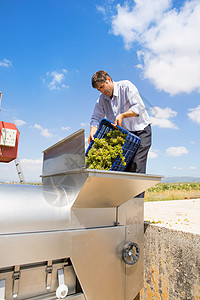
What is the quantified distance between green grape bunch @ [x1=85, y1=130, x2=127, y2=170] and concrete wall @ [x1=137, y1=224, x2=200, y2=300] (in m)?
0.67

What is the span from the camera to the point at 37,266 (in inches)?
48.3

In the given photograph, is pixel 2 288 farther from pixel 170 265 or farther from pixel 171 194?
pixel 171 194

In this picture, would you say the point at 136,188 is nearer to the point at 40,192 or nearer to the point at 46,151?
the point at 40,192

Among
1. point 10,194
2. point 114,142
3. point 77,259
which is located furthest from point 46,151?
point 77,259

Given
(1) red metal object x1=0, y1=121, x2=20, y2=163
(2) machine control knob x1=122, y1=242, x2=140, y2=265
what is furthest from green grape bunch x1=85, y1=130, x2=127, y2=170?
(1) red metal object x1=0, y1=121, x2=20, y2=163

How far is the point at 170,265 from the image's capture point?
5.37 ft

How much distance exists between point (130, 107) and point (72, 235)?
4.05ft

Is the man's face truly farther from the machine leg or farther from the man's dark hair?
the machine leg

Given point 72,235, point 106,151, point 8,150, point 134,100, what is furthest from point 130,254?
point 8,150

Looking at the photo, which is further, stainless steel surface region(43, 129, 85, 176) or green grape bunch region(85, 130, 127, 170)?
green grape bunch region(85, 130, 127, 170)

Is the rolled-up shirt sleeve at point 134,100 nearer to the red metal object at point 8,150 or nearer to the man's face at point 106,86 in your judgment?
the man's face at point 106,86

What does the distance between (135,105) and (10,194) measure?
1.20 meters

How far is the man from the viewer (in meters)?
1.88

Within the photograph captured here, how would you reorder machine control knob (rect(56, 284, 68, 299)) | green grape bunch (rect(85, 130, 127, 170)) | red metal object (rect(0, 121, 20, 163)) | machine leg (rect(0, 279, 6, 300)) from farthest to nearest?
red metal object (rect(0, 121, 20, 163))
green grape bunch (rect(85, 130, 127, 170))
machine control knob (rect(56, 284, 68, 299))
machine leg (rect(0, 279, 6, 300))
